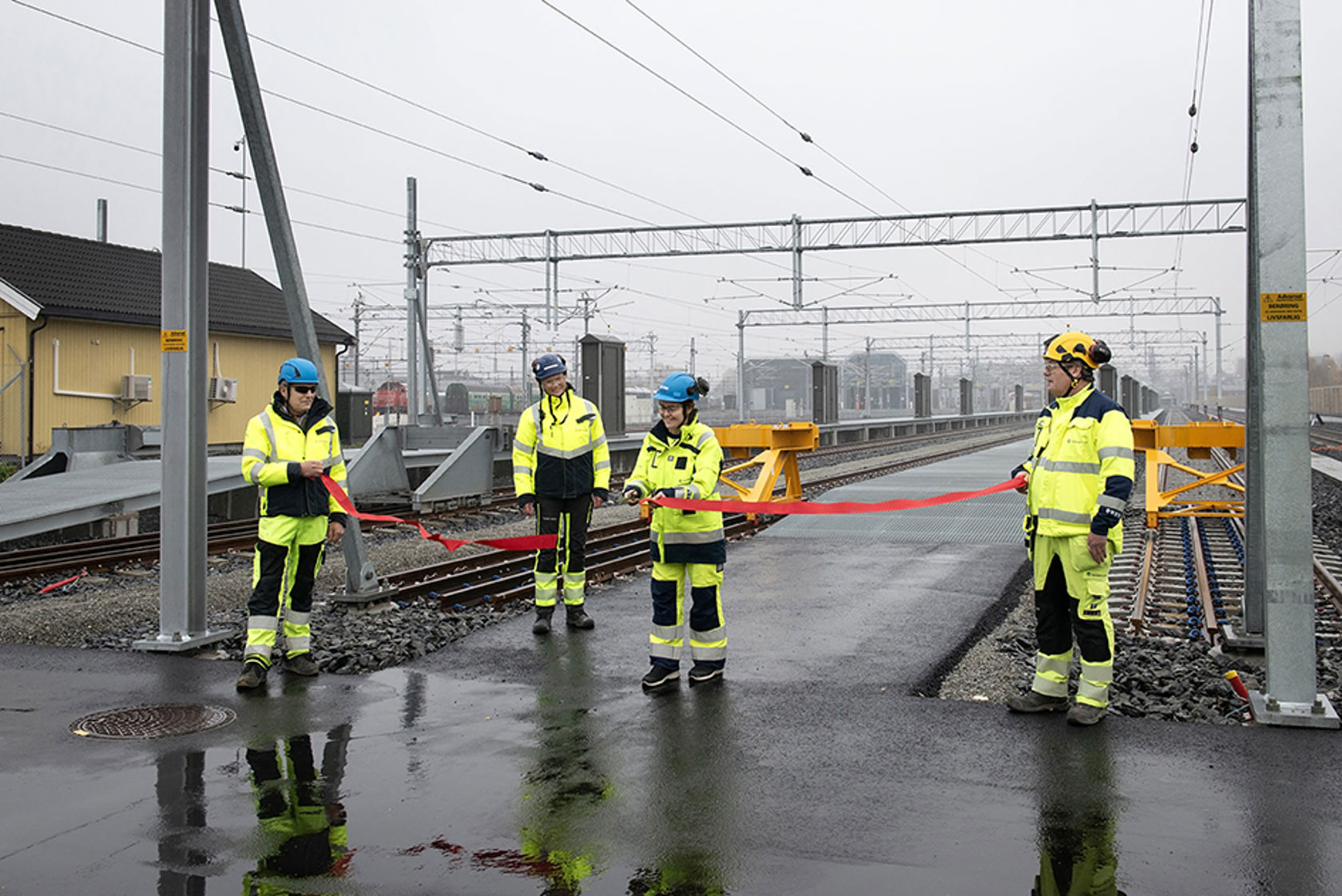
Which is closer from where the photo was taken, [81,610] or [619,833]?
[619,833]

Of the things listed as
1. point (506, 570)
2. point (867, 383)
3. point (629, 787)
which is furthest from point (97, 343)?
Answer: point (867, 383)

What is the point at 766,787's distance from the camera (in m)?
4.89

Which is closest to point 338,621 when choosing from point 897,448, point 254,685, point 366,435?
point 254,685

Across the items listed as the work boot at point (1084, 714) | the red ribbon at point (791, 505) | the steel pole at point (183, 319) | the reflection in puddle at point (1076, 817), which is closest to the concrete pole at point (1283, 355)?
the work boot at point (1084, 714)

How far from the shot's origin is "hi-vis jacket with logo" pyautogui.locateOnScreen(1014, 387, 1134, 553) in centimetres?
561

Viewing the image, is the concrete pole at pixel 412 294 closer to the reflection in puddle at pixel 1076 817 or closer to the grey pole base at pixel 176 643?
the grey pole base at pixel 176 643

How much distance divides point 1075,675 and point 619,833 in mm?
3722

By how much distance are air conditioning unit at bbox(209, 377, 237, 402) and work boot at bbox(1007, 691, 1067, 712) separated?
23552 mm

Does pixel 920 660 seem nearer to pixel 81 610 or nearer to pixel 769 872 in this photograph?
pixel 769 872

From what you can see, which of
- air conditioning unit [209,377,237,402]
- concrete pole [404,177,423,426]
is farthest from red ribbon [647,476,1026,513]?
air conditioning unit [209,377,237,402]

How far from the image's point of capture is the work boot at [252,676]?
21.5ft

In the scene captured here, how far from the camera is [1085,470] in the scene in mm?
5809

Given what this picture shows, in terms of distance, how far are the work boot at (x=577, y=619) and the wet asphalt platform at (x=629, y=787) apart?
75 centimetres

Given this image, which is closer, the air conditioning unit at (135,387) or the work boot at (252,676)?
the work boot at (252,676)
